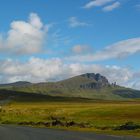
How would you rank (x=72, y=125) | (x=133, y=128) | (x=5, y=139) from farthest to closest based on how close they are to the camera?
(x=72, y=125) < (x=133, y=128) < (x=5, y=139)

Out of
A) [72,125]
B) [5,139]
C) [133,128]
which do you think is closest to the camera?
[5,139]

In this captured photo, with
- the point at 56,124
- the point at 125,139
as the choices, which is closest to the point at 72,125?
the point at 56,124

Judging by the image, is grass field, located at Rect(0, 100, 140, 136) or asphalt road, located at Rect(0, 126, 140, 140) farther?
grass field, located at Rect(0, 100, 140, 136)

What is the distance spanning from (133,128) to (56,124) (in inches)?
650

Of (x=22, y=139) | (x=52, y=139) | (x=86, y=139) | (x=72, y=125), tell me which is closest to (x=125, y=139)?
(x=86, y=139)

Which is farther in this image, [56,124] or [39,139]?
[56,124]

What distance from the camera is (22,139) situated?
34.6m

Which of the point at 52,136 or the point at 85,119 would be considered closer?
the point at 52,136

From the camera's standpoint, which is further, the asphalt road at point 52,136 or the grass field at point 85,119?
the grass field at point 85,119

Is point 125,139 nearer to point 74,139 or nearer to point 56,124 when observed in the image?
point 74,139

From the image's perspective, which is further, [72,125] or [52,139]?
[72,125]

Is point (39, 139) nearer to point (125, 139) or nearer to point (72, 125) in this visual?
point (125, 139)

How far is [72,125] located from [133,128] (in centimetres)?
1275

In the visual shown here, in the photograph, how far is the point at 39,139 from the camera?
114 feet
